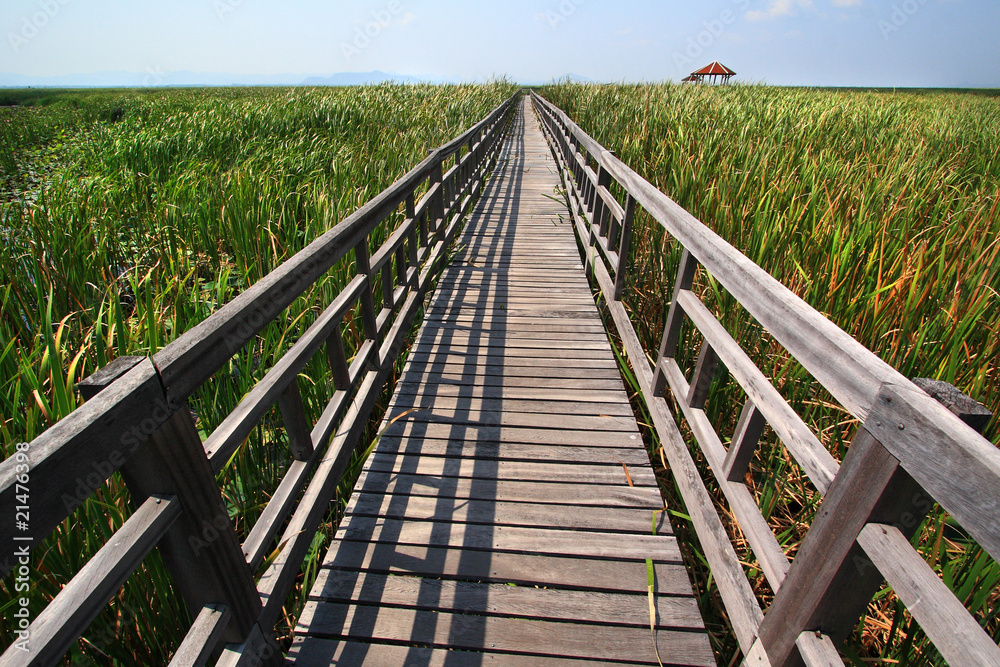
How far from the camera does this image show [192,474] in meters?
1.09

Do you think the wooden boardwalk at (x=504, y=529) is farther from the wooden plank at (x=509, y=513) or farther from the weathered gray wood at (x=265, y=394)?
the weathered gray wood at (x=265, y=394)

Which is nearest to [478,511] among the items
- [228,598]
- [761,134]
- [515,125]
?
[228,598]

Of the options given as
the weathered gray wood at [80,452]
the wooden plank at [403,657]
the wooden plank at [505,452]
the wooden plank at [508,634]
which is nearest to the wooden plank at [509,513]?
the wooden plank at [505,452]

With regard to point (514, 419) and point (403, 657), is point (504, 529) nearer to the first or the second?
point (403, 657)

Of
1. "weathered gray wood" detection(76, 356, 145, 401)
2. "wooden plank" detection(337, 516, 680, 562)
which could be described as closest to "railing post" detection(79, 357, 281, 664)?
"weathered gray wood" detection(76, 356, 145, 401)

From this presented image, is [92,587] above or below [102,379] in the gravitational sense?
below

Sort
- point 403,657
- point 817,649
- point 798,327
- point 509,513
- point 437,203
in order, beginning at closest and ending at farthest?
point 817,649 < point 798,327 < point 403,657 < point 509,513 < point 437,203

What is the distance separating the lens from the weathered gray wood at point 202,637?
3.68ft

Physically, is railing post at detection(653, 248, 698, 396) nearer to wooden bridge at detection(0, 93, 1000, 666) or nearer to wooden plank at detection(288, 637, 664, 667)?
wooden bridge at detection(0, 93, 1000, 666)

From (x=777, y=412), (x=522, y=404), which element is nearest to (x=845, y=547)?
(x=777, y=412)

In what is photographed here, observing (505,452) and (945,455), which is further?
(505,452)

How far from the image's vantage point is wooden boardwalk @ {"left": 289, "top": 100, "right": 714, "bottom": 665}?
5.37 feet

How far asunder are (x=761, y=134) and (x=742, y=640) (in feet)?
19.2

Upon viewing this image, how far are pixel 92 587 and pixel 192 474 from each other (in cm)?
26
